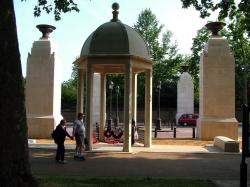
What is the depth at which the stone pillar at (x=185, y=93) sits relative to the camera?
54269 mm

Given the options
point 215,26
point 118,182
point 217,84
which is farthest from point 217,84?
point 118,182

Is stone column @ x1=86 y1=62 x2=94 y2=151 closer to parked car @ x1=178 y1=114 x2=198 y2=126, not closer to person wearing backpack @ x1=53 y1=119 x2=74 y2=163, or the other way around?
person wearing backpack @ x1=53 y1=119 x2=74 y2=163

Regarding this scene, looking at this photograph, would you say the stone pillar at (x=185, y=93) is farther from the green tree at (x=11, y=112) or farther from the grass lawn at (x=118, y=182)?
the green tree at (x=11, y=112)

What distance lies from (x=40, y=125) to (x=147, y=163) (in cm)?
1333

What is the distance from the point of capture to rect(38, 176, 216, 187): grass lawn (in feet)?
35.8

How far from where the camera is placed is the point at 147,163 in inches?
639

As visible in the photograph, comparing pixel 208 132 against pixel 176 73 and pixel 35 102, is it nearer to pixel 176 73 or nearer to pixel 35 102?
pixel 35 102

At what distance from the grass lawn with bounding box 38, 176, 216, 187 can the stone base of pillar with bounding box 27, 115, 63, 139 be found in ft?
53.8

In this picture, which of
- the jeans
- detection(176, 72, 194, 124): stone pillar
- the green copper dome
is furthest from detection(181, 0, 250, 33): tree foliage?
detection(176, 72, 194, 124): stone pillar

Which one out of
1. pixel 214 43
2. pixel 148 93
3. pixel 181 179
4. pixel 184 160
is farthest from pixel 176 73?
pixel 181 179

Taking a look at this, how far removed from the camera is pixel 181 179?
487 inches

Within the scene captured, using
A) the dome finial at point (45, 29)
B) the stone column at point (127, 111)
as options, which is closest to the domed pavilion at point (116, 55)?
the stone column at point (127, 111)

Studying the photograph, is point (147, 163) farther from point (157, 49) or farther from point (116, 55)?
point (157, 49)

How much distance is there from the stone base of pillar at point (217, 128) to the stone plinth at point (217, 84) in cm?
8
